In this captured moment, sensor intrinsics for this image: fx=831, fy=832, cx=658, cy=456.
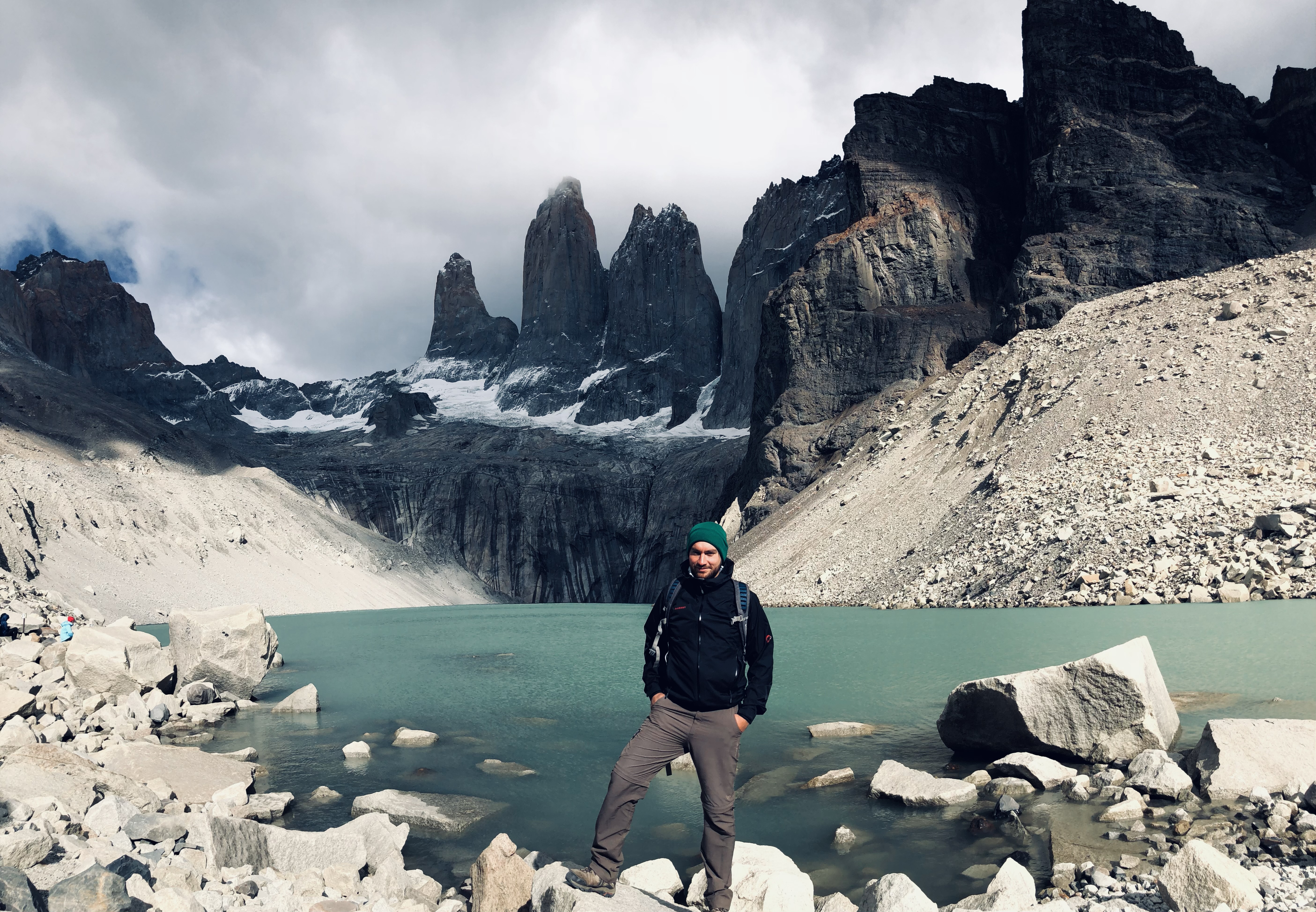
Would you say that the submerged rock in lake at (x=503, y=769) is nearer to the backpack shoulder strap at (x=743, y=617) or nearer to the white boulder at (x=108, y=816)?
the white boulder at (x=108, y=816)

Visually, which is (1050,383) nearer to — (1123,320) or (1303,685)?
(1123,320)

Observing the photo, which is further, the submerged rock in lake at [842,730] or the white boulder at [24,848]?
the submerged rock in lake at [842,730]

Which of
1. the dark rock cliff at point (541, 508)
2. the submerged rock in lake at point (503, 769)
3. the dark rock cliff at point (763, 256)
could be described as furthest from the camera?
the dark rock cliff at point (763, 256)

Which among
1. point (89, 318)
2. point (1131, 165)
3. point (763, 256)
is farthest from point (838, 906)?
point (89, 318)

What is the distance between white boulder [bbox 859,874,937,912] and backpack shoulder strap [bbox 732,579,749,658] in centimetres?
211

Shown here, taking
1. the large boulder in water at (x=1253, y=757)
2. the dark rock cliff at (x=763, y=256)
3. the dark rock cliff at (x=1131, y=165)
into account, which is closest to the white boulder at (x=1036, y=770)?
the large boulder in water at (x=1253, y=757)

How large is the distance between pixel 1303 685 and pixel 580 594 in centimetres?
11401

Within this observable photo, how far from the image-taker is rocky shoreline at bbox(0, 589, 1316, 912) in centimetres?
592

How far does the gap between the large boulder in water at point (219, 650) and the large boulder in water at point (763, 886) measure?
56.1 feet

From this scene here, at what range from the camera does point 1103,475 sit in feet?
119

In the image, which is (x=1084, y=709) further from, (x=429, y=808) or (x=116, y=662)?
(x=116, y=662)

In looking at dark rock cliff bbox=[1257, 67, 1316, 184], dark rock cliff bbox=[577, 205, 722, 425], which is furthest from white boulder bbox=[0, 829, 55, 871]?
dark rock cliff bbox=[577, 205, 722, 425]

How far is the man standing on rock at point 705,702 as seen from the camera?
5.94m

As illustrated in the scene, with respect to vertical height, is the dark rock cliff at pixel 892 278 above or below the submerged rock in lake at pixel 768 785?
above
